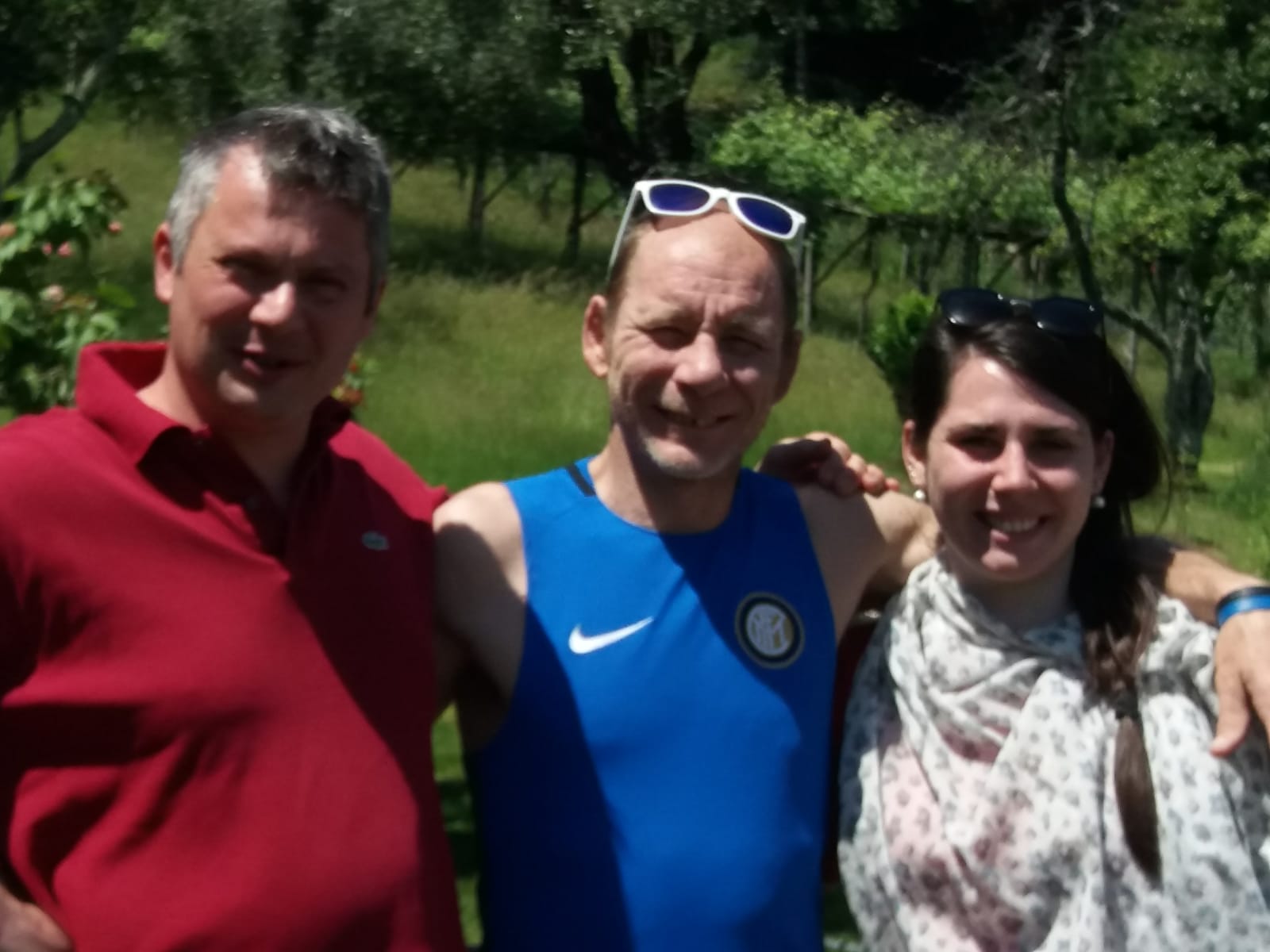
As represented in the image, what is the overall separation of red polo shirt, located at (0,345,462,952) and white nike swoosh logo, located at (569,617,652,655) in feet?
1.11

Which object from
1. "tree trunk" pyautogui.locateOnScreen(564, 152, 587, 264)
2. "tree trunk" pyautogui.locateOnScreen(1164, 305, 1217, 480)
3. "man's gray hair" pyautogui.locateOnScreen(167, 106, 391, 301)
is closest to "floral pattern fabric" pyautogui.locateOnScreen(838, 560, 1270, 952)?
"man's gray hair" pyautogui.locateOnScreen(167, 106, 391, 301)

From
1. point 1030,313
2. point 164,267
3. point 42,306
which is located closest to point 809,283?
point 42,306

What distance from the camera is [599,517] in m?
2.51

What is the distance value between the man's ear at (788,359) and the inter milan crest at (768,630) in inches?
12.6

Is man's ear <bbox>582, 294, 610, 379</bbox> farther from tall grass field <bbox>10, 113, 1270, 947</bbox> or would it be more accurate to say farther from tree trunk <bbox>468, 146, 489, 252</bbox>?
tree trunk <bbox>468, 146, 489, 252</bbox>

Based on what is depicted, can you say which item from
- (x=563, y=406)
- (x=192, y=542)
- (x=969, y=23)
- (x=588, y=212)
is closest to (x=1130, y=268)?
(x=563, y=406)

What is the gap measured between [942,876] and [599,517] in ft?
2.32

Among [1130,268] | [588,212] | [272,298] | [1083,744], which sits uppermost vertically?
Result: [272,298]

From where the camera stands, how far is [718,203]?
2.57 meters

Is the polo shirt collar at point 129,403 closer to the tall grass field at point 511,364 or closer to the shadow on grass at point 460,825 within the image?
the shadow on grass at point 460,825

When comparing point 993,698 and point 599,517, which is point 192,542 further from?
point 993,698

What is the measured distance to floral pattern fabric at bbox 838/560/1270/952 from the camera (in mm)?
2250

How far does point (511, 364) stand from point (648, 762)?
11830 mm

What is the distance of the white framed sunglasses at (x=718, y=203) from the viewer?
2.55 meters
